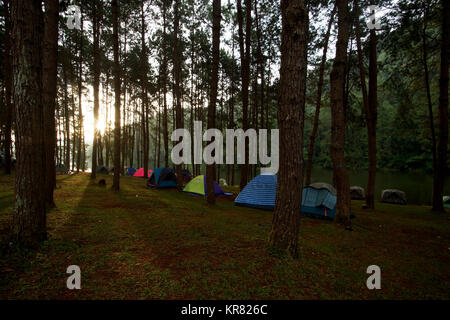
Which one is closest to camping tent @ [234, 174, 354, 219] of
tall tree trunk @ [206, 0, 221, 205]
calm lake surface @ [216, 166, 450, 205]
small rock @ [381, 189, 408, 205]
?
tall tree trunk @ [206, 0, 221, 205]

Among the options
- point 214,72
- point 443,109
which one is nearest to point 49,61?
point 214,72

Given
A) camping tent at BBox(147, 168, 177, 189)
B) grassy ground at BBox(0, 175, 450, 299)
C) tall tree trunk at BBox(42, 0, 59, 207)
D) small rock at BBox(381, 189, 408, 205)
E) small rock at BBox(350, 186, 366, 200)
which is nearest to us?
grassy ground at BBox(0, 175, 450, 299)

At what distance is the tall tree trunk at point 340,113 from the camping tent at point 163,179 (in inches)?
429

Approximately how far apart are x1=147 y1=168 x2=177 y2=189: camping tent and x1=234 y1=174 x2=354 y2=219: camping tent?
655 cm

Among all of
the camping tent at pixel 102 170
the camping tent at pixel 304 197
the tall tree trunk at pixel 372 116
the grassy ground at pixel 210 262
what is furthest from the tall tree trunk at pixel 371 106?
the camping tent at pixel 102 170

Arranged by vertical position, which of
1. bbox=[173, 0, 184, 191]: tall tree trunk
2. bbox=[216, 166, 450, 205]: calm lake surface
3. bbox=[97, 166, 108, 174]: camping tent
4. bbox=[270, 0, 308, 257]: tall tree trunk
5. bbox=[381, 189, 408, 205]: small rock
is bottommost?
Result: bbox=[216, 166, 450, 205]: calm lake surface

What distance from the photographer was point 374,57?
1012 cm

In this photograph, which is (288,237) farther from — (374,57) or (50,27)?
Answer: (374,57)

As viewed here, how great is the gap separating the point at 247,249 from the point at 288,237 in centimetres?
86

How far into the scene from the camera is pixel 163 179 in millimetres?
14000

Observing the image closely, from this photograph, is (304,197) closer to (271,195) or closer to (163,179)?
(271,195)

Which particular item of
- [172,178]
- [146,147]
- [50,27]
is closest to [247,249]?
[50,27]

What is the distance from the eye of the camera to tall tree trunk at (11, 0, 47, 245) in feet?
11.5

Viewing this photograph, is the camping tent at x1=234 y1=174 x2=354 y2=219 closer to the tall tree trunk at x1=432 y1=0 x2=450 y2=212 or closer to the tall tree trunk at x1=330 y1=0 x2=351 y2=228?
the tall tree trunk at x1=330 y1=0 x2=351 y2=228
